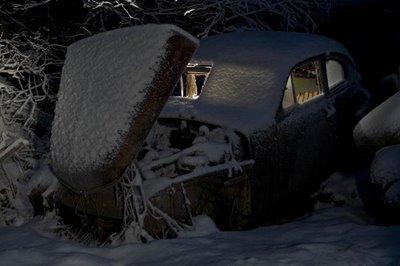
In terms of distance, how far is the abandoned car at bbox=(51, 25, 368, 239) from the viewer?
348 cm

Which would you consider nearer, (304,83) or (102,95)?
(102,95)

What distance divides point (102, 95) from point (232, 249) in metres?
1.52

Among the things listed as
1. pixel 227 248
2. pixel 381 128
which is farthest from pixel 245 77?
pixel 227 248

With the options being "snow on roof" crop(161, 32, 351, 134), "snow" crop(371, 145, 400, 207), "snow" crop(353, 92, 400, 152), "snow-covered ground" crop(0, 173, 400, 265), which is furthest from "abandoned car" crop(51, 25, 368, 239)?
"snow" crop(371, 145, 400, 207)

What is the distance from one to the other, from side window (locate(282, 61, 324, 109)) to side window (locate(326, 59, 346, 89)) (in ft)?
0.70

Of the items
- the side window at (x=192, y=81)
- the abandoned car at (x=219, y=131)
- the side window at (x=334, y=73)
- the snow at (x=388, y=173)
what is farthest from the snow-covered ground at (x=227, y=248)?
the side window at (x=334, y=73)

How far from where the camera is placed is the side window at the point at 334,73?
5.79m

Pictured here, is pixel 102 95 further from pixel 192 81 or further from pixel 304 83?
pixel 304 83

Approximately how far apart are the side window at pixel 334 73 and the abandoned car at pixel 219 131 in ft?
0.05

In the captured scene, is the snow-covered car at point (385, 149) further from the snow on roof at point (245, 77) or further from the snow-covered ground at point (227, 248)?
the snow on roof at point (245, 77)

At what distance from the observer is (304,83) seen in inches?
224

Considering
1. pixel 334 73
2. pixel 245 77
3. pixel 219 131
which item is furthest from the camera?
pixel 334 73

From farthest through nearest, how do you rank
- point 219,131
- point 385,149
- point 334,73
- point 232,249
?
point 334,73 → point 385,149 → point 219,131 → point 232,249

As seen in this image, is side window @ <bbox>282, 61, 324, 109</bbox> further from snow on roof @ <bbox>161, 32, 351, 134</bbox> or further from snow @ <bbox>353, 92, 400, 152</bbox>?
snow @ <bbox>353, 92, 400, 152</bbox>
